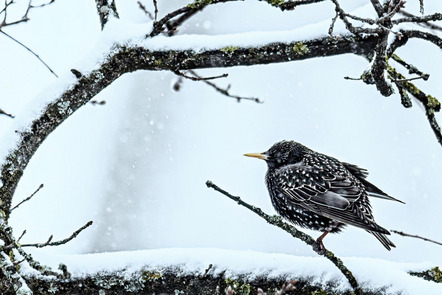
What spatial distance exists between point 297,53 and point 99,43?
3.37 feet

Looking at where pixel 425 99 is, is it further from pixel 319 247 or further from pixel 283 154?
pixel 283 154

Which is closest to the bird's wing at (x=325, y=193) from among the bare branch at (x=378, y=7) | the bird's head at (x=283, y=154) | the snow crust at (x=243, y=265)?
the bird's head at (x=283, y=154)

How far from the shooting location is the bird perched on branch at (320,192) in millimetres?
3826

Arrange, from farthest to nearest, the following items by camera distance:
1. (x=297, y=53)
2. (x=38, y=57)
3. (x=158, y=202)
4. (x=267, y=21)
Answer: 1. (x=267, y=21)
2. (x=158, y=202)
3. (x=38, y=57)
4. (x=297, y=53)

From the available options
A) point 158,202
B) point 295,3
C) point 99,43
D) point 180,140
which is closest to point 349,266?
point 295,3

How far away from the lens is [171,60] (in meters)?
3.23

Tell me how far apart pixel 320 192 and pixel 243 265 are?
1.37 m

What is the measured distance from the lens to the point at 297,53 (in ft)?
10.5

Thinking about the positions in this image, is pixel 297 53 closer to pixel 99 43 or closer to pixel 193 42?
pixel 193 42

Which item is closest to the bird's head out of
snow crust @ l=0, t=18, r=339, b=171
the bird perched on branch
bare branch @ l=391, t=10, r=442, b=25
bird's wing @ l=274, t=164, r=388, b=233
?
the bird perched on branch

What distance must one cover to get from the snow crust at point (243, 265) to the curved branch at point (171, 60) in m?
0.71

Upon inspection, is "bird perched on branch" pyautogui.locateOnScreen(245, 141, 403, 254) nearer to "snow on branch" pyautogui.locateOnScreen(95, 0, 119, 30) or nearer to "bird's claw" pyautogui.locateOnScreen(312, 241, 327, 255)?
"bird's claw" pyautogui.locateOnScreen(312, 241, 327, 255)

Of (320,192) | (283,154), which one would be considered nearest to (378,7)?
(320,192)

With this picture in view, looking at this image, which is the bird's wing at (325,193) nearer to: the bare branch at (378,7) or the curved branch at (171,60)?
the curved branch at (171,60)
